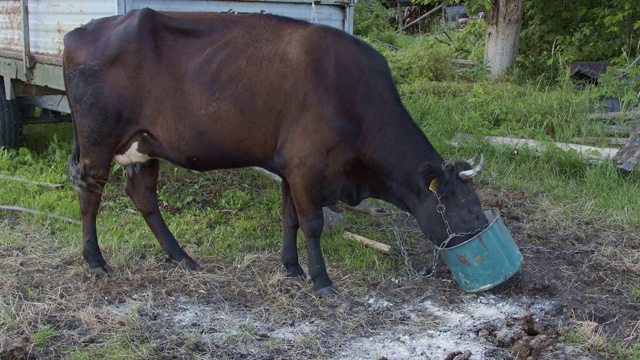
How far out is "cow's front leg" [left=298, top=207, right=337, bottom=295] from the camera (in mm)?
4555

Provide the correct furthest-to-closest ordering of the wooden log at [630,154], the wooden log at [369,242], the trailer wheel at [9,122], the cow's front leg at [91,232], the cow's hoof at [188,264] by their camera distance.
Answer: the trailer wheel at [9,122] → the wooden log at [630,154] → the wooden log at [369,242] → the cow's hoof at [188,264] → the cow's front leg at [91,232]

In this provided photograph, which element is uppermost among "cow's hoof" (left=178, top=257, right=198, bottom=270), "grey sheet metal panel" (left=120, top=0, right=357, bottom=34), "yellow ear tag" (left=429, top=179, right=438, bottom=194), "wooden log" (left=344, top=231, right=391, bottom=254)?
"grey sheet metal panel" (left=120, top=0, right=357, bottom=34)

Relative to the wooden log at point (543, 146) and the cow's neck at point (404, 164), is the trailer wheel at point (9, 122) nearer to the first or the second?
the cow's neck at point (404, 164)

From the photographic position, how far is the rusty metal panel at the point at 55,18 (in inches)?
229

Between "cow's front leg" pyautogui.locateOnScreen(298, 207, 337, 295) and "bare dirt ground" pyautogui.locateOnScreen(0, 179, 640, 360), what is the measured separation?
0.09 metres

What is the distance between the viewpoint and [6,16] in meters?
7.03

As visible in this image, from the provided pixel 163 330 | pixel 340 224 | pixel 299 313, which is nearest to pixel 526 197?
pixel 340 224

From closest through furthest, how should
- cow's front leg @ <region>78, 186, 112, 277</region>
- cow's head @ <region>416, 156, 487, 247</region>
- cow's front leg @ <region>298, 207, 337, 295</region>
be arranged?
cow's head @ <region>416, 156, 487, 247</region>, cow's front leg @ <region>298, 207, 337, 295</region>, cow's front leg @ <region>78, 186, 112, 277</region>

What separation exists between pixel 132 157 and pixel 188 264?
2.75ft

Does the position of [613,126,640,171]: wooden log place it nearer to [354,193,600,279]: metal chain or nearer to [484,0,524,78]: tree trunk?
[354,193,600,279]: metal chain

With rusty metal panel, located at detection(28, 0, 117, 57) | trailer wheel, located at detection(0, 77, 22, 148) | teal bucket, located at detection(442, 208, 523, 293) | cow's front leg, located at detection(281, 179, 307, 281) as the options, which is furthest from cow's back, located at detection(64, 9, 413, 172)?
trailer wheel, located at detection(0, 77, 22, 148)

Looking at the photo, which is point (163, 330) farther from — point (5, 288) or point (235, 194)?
point (235, 194)

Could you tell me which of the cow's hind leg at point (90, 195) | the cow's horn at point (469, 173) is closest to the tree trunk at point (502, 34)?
the cow's horn at point (469, 173)

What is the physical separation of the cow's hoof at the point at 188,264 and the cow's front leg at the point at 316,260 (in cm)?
87
